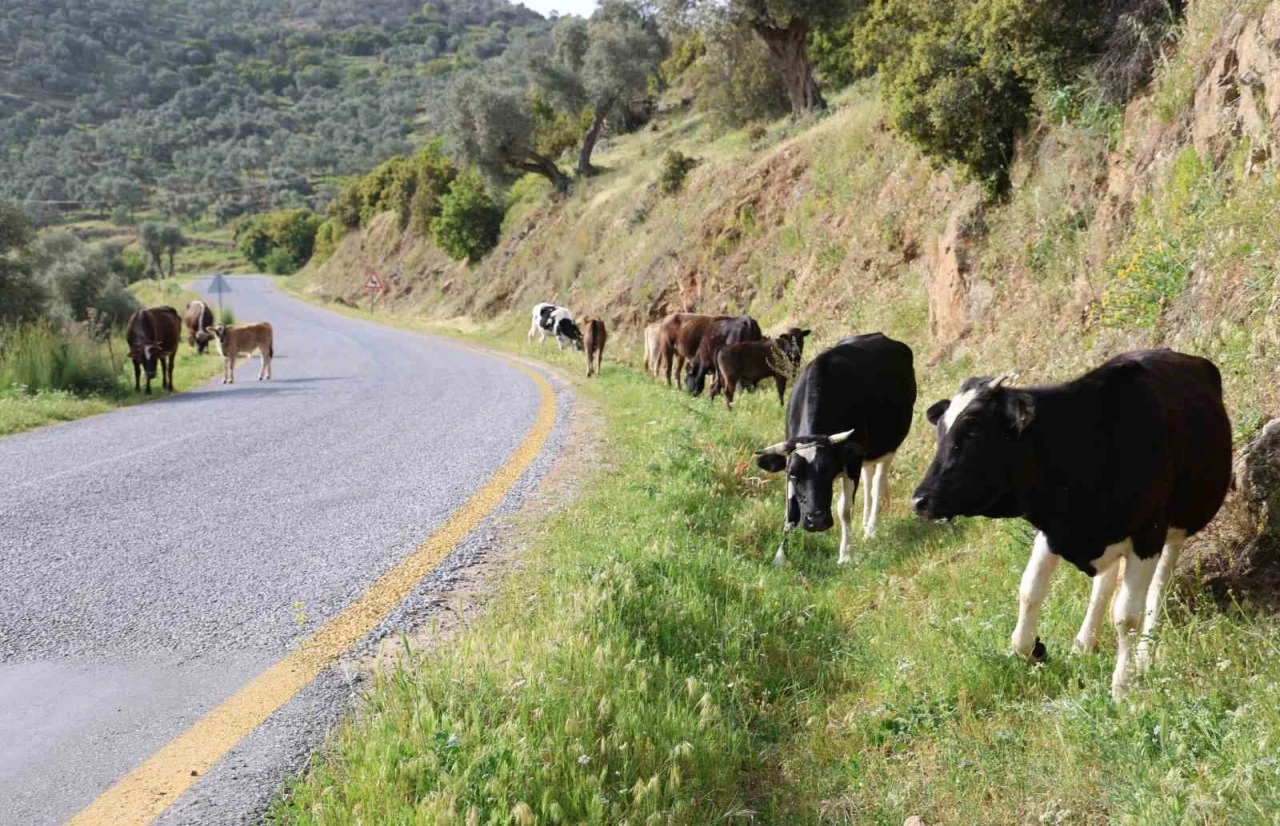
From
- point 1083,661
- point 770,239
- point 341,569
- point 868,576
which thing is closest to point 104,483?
point 341,569

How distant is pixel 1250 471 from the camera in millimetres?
4363

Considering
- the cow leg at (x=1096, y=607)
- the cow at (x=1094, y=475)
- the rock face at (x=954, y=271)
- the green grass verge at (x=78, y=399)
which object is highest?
the rock face at (x=954, y=271)

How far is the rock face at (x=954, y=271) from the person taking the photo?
37.8ft

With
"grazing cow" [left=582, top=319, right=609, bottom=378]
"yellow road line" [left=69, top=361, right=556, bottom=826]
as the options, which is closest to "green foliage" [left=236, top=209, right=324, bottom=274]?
"grazing cow" [left=582, top=319, right=609, bottom=378]

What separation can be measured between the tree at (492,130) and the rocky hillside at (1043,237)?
18.2 metres

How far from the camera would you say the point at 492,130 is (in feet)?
139

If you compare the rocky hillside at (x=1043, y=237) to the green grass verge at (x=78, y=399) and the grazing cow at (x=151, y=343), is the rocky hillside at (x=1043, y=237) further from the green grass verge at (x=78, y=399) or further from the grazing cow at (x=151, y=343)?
the grazing cow at (x=151, y=343)

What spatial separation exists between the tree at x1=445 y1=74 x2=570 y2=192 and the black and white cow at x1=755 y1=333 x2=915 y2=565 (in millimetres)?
37915

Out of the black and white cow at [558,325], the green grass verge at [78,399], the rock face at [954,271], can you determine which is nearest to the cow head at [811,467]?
the rock face at [954,271]

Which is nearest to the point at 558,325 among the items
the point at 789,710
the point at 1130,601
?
the point at 789,710

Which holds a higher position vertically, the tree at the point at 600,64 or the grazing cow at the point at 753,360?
the tree at the point at 600,64

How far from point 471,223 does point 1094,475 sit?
45233 mm

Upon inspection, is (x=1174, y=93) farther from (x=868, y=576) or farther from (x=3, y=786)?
(x=3, y=786)

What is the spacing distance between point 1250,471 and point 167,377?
58.7 feet
